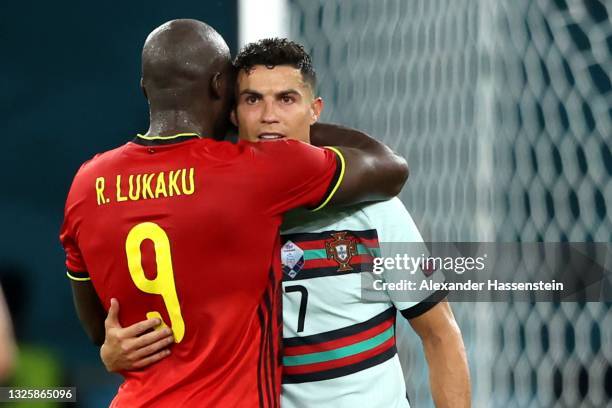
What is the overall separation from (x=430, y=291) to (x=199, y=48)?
27.0 inches

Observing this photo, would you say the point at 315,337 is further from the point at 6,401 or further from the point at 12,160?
the point at 12,160

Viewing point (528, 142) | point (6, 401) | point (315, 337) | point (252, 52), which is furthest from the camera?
point (6, 401)

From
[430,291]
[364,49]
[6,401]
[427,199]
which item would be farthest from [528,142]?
[6,401]

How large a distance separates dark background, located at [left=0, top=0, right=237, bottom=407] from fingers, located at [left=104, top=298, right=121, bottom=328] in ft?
8.04

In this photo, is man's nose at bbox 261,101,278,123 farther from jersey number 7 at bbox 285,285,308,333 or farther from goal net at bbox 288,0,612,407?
goal net at bbox 288,0,612,407

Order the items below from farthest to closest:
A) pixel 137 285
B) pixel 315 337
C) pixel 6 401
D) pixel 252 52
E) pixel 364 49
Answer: pixel 6 401, pixel 364 49, pixel 252 52, pixel 315 337, pixel 137 285

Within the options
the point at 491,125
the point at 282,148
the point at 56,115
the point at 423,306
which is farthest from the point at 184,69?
the point at 56,115

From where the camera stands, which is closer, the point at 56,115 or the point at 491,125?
the point at 491,125

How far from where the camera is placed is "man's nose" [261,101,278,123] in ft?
5.98

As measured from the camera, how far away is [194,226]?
1.53 m

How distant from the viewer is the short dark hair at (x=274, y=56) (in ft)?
6.09

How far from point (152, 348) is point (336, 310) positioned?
384 mm

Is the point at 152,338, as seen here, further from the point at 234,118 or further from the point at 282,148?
the point at 234,118

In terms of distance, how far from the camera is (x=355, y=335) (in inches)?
68.4
